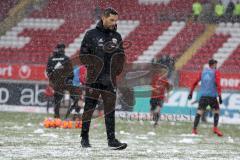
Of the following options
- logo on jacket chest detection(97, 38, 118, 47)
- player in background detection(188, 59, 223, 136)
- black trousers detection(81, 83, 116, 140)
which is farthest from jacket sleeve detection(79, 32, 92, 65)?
player in background detection(188, 59, 223, 136)

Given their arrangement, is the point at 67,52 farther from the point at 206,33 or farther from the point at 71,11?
the point at 206,33

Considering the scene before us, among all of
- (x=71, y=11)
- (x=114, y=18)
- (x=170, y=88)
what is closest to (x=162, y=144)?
(x=114, y=18)

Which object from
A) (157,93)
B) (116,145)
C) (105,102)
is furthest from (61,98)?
(116,145)

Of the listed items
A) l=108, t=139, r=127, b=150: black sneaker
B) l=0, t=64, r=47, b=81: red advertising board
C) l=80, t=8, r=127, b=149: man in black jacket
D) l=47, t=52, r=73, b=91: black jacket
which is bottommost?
l=0, t=64, r=47, b=81: red advertising board

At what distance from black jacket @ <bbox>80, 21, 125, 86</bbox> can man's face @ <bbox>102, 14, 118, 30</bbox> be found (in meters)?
0.07

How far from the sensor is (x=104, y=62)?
10297mm

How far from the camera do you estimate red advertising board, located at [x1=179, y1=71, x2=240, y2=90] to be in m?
21.9

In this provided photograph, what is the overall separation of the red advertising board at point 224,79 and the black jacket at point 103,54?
11801 mm

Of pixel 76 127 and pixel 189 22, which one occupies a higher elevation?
pixel 189 22

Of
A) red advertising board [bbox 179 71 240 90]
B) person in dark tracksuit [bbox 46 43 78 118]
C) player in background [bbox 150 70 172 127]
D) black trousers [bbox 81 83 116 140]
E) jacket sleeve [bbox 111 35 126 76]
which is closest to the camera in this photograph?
jacket sleeve [bbox 111 35 126 76]

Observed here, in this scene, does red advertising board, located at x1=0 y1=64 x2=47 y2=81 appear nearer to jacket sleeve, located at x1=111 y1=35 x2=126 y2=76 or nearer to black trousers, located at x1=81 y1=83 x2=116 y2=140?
black trousers, located at x1=81 y1=83 x2=116 y2=140

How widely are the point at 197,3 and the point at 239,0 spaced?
160 cm

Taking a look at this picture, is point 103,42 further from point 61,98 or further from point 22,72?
point 22,72

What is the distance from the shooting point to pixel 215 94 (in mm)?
16500
